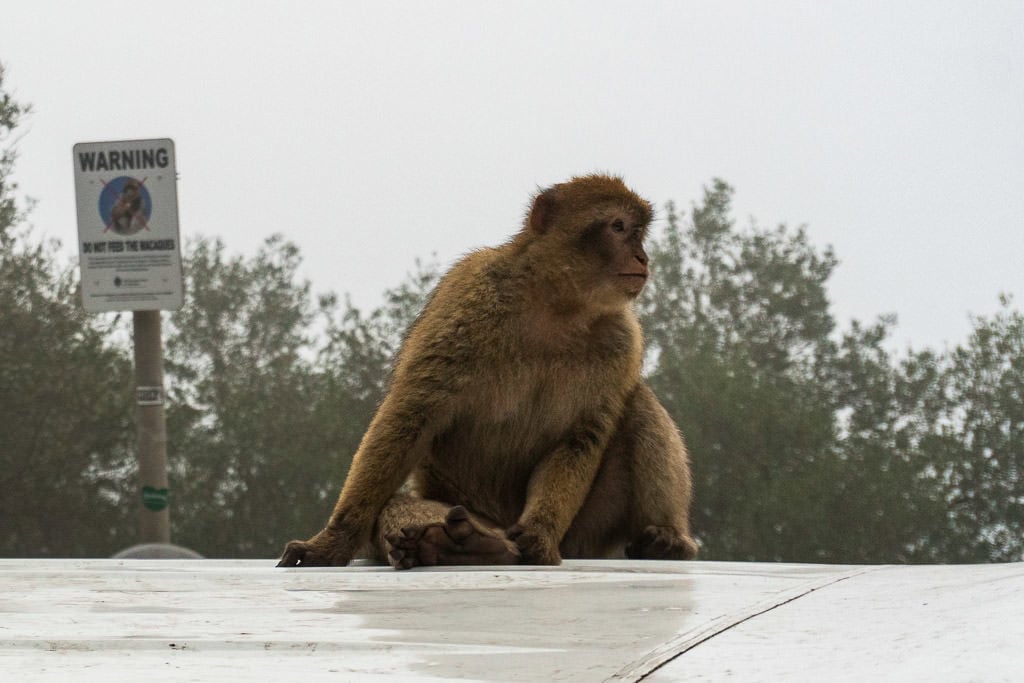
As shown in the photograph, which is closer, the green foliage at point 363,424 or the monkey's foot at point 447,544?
the monkey's foot at point 447,544

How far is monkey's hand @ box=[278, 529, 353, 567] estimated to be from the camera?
4.08 metres

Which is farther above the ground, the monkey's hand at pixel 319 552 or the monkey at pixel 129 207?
the monkey at pixel 129 207

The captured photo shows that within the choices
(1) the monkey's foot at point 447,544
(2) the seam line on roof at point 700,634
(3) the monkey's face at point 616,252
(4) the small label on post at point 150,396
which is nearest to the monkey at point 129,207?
(4) the small label on post at point 150,396

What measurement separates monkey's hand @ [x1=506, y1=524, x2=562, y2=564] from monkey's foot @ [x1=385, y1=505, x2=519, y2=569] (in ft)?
0.62

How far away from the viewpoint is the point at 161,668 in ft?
5.20

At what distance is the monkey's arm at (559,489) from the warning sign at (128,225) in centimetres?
339

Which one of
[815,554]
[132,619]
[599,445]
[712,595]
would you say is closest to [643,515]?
[599,445]

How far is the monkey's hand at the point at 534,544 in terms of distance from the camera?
160 inches

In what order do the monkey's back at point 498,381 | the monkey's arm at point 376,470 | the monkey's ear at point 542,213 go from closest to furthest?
the monkey's arm at point 376,470 < the monkey's back at point 498,381 < the monkey's ear at point 542,213

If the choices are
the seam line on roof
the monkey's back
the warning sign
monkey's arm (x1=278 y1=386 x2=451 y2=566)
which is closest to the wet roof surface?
the seam line on roof

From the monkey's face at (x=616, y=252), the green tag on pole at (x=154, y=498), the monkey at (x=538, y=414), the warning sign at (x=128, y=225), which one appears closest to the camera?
the monkey at (x=538, y=414)

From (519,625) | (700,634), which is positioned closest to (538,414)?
(519,625)

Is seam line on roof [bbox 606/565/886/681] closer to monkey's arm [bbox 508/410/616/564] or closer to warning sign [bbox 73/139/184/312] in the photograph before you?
monkey's arm [bbox 508/410/616/564]

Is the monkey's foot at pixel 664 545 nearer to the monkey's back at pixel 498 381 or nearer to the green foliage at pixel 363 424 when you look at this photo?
the monkey's back at pixel 498 381
